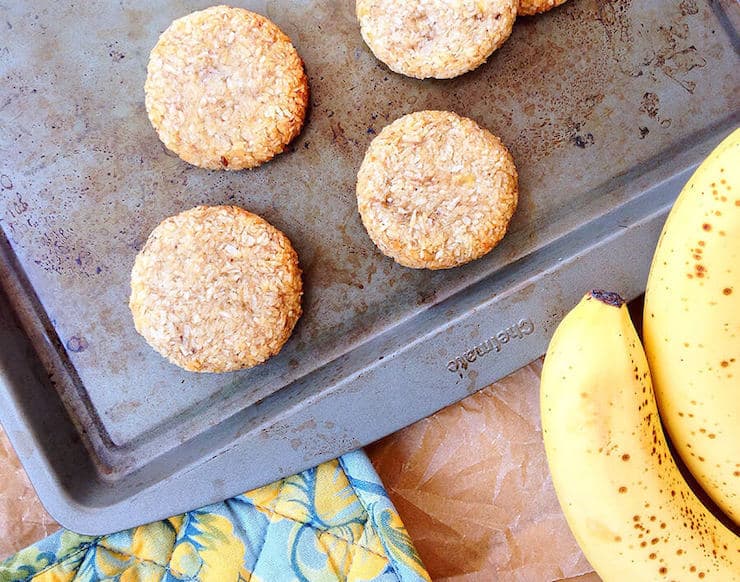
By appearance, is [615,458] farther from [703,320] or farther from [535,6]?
[535,6]

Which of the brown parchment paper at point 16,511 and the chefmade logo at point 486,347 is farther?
the brown parchment paper at point 16,511

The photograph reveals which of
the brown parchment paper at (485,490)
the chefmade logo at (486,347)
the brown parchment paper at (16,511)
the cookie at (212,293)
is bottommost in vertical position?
the brown parchment paper at (485,490)

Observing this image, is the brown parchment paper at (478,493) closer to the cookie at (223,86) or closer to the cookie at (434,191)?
the cookie at (434,191)

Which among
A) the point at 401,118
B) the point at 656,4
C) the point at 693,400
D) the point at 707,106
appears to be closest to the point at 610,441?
the point at 693,400

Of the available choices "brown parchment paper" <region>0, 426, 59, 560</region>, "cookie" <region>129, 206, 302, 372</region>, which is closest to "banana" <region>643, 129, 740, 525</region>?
"cookie" <region>129, 206, 302, 372</region>

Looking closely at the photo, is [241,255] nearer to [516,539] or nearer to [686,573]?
[516,539]

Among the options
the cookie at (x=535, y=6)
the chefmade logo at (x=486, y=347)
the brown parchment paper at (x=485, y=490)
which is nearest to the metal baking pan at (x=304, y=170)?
the cookie at (x=535, y=6)

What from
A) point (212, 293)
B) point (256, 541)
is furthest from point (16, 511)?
point (212, 293)
